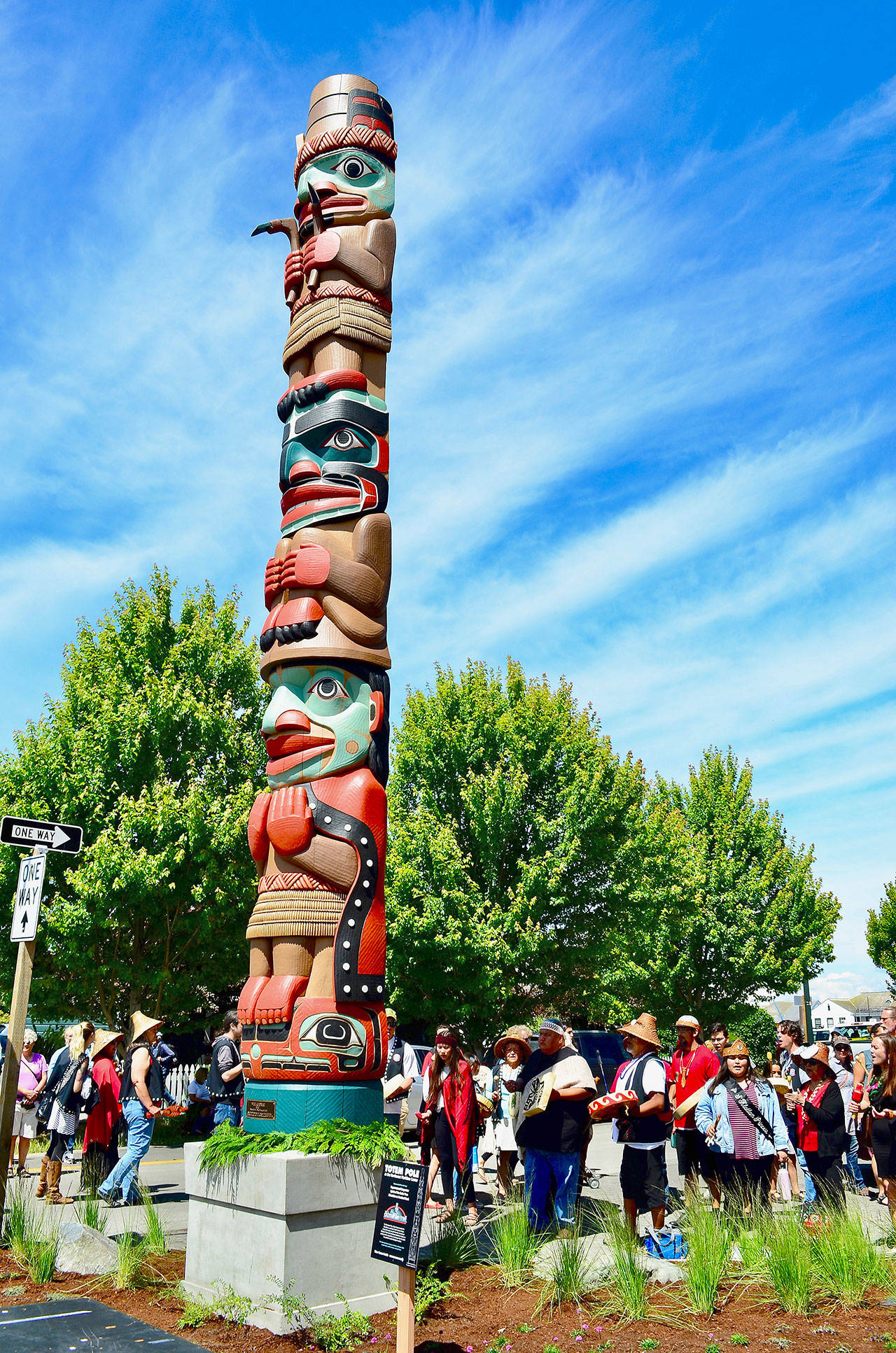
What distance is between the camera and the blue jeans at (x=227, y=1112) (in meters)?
12.0

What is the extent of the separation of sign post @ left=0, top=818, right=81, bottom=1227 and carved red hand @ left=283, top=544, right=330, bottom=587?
9.86 ft

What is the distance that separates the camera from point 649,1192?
8.49 m

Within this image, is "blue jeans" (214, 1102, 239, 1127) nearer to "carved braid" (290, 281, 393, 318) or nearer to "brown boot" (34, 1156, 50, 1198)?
"brown boot" (34, 1156, 50, 1198)

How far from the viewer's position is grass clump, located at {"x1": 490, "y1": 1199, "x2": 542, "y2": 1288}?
738cm

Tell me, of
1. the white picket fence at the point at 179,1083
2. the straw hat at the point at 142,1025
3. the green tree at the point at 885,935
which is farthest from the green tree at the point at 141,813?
the green tree at the point at 885,935

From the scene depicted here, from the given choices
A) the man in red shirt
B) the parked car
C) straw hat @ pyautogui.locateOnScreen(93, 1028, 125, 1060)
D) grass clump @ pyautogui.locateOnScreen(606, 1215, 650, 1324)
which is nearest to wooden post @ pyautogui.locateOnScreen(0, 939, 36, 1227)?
straw hat @ pyautogui.locateOnScreen(93, 1028, 125, 1060)

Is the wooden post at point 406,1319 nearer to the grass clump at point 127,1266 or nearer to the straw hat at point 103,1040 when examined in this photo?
the grass clump at point 127,1266

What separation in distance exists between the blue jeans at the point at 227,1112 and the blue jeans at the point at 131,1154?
5.80 feet

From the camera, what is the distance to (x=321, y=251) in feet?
33.9

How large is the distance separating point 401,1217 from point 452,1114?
203 inches

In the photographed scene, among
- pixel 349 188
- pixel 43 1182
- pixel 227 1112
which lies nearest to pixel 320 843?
pixel 227 1112

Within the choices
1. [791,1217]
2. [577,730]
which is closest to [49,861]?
[577,730]

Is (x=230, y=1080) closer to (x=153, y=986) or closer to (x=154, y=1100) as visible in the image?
(x=154, y=1100)

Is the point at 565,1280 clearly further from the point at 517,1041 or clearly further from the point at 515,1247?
the point at 517,1041
